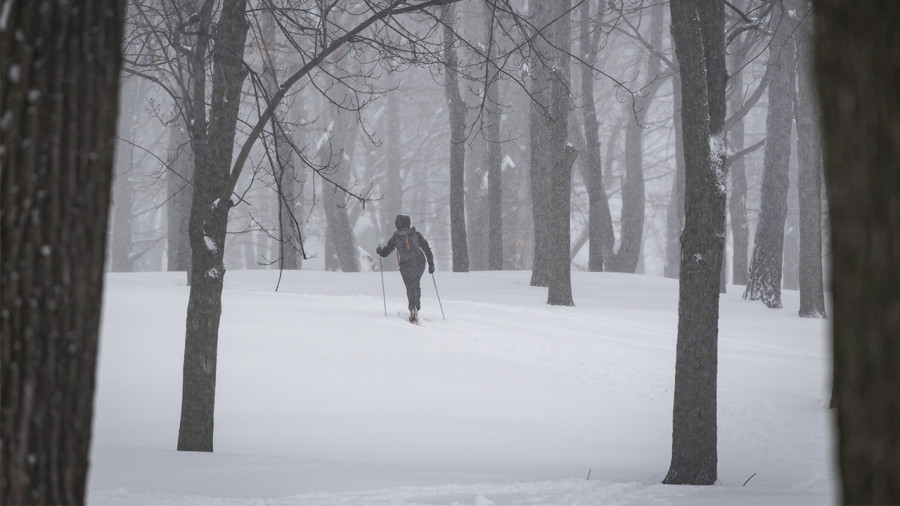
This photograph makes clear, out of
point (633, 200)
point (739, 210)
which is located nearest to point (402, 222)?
point (633, 200)

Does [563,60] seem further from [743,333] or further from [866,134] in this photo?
[866,134]

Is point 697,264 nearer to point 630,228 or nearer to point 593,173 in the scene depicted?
point 593,173

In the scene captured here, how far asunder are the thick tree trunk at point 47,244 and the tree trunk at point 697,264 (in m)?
5.12

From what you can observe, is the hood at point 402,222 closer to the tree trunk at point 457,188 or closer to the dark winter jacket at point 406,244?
the dark winter jacket at point 406,244

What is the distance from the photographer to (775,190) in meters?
18.7

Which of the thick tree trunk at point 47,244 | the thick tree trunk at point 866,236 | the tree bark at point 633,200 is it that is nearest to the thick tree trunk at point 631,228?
the tree bark at point 633,200

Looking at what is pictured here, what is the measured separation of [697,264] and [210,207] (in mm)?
3728

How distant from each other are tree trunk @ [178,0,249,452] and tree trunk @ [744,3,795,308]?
13.8 meters

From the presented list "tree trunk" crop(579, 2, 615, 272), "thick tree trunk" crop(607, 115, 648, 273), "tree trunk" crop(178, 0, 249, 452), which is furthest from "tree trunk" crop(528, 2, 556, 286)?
"tree trunk" crop(178, 0, 249, 452)

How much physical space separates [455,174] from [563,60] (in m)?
6.52

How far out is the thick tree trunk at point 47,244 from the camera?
2.21m

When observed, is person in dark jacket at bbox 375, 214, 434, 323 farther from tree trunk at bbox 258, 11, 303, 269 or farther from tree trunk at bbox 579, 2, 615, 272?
tree trunk at bbox 579, 2, 615, 272

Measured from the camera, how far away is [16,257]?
223 cm

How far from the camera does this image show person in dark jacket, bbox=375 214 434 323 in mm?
14148
